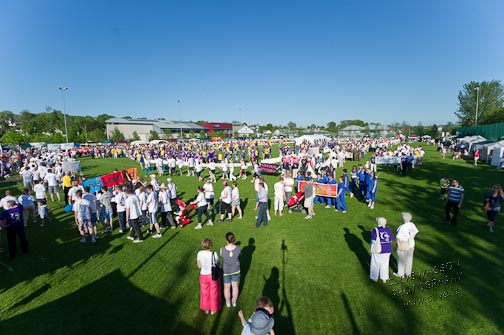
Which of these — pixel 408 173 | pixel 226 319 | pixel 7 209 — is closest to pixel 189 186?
A: pixel 7 209

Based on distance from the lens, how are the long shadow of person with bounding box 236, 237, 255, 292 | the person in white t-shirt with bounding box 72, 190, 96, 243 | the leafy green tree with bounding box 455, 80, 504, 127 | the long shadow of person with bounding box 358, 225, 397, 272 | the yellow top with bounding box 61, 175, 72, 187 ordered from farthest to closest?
the leafy green tree with bounding box 455, 80, 504, 127 < the yellow top with bounding box 61, 175, 72, 187 < the person in white t-shirt with bounding box 72, 190, 96, 243 < the long shadow of person with bounding box 358, 225, 397, 272 < the long shadow of person with bounding box 236, 237, 255, 292

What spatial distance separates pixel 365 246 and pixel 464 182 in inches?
540

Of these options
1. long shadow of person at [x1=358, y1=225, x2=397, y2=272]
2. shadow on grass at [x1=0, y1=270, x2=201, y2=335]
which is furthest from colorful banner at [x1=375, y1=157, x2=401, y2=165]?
shadow on grass at [x1=0, y1=270, x2=201, y2=335]

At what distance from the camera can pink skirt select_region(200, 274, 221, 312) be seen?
201 inches

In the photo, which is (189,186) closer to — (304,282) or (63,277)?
(63,277)

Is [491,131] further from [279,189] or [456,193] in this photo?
[279,189]

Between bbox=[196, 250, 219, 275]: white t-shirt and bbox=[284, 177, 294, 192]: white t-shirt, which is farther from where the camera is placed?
bbox=[284, 177, 294, 192]: white t-shirt

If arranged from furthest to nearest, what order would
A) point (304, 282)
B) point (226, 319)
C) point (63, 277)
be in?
1. point (63, 277)
2. point (304, 282)
3. point (226, 319)

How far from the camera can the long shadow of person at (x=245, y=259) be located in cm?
651

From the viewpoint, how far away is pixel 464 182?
1717 centimetres

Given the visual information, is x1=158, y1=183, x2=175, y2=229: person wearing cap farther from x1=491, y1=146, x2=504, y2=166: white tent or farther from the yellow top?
x1=491, y1=146, x2=504, y2=166: white tent

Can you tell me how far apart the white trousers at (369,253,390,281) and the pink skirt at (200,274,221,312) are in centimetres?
358

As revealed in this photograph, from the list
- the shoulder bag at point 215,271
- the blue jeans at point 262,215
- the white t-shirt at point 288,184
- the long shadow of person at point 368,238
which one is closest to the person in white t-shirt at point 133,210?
the blue jeans at point 262,215

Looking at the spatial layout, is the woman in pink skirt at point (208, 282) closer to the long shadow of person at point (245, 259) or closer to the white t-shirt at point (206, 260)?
the white t-shirt at point (206, 260)
